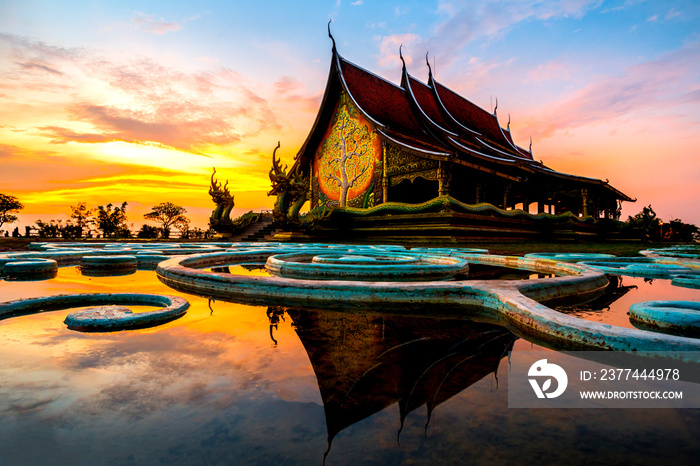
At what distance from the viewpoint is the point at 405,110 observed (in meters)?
15.8

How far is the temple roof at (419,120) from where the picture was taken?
42.6 feet

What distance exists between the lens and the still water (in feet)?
2.41

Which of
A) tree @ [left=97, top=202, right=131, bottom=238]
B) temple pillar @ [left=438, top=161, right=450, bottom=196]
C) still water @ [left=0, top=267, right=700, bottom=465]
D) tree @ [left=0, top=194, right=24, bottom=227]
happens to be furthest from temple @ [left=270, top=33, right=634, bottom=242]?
tree @ [left=0, top=194, right=24, bottom=227]

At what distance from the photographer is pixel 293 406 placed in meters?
0.92

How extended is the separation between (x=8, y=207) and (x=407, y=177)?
33441 millimetres

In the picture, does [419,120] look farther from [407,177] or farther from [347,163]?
[407,177]

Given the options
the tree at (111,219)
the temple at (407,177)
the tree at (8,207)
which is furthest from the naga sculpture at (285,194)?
the tree at (8,207)

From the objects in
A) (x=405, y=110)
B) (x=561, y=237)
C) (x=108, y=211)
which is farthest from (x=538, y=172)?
(x=108, y=211)

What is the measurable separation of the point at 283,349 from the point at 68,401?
637mm

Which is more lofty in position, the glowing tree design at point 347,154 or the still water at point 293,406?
the glowing tree design at point 347,154

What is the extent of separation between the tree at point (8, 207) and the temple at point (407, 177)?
2727 cm

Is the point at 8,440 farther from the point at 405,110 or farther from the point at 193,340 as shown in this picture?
the point at 405,110

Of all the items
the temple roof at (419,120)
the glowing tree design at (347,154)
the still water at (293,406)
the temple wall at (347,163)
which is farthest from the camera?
the glowing tree design at (347,154)

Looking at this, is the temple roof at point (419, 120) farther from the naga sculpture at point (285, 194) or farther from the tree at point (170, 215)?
the tree at point (170, 215)
